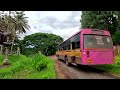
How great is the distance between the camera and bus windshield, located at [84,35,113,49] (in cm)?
1316

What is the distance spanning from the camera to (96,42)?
13273mm

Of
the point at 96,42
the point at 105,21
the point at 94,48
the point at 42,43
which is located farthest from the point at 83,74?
the point at 105,21

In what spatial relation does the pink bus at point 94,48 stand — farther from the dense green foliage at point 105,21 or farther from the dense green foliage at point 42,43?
the dense green foliage at point 105,21

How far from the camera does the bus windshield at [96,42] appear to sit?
13.2 m

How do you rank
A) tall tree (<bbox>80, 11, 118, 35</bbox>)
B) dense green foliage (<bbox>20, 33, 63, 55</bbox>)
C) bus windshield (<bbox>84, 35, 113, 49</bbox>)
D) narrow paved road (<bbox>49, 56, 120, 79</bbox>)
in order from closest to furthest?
narrow paved road (<bbox>49, 56, 120, 79</bbox>), bus windshield (<bbox>84, 35, 113, 49</bbox>), dense green foliage (<bbox>20, 33, 63, 55</bbox>), tall tree (<bbox>80, 11, 118, 35</bbox>)

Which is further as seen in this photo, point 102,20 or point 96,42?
point 102,20

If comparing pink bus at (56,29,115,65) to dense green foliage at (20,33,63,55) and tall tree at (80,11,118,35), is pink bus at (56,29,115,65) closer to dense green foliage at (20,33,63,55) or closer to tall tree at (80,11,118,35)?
dense green foliage at (20,33,63,55)

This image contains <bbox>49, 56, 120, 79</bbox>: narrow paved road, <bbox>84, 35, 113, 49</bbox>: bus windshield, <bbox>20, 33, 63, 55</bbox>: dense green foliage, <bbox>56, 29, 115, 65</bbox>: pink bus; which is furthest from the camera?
<bbox>20, 33, 63, 55</bbox>: dense green foliage

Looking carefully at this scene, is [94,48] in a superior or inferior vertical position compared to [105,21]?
inferior

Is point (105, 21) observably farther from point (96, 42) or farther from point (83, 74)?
point (83, 74)

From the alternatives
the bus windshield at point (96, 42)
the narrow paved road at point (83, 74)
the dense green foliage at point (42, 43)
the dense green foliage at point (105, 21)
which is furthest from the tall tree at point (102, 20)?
the bus windshield at point (96, 42)

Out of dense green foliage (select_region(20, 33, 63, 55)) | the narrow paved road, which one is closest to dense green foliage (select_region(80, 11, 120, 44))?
dense green foliage (select_region(20, 33, 63, 55))
